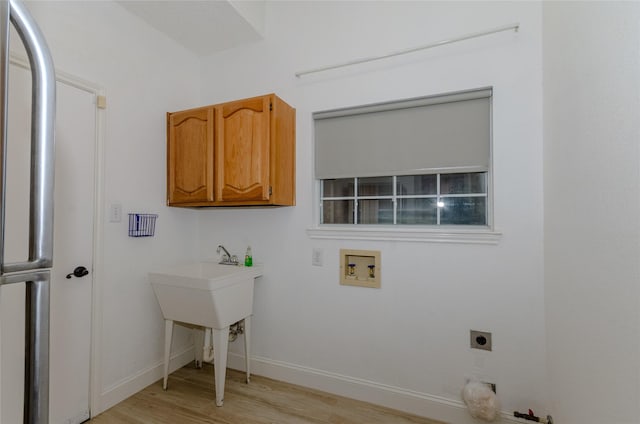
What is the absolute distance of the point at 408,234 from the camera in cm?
215

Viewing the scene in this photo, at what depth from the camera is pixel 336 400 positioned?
2.24 m

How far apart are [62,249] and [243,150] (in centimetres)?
128

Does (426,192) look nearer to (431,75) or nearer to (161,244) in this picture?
(431,75)

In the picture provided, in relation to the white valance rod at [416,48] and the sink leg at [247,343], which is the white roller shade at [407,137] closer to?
the white valance rod at [416,48]

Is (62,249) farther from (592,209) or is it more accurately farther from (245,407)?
(592,209)

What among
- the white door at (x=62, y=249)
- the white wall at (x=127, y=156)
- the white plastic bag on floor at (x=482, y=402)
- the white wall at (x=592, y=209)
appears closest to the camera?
the white wall at (x=592, y=209)

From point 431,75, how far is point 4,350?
2942mm

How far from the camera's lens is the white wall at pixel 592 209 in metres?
0.92

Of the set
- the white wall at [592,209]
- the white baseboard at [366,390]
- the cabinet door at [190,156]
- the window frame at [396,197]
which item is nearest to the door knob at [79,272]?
the cabinet door at [190,156]

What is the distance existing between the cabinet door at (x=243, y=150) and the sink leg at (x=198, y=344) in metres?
1.27

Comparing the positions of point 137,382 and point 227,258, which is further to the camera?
point 227,258

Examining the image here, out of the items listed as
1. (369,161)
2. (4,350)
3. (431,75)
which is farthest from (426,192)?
(4,350)

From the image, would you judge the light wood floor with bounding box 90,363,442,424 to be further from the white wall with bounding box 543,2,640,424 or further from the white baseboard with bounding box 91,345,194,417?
the white wall with bounding box 543,2,640,424

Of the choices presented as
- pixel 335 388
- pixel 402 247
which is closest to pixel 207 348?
pixel 335 388
